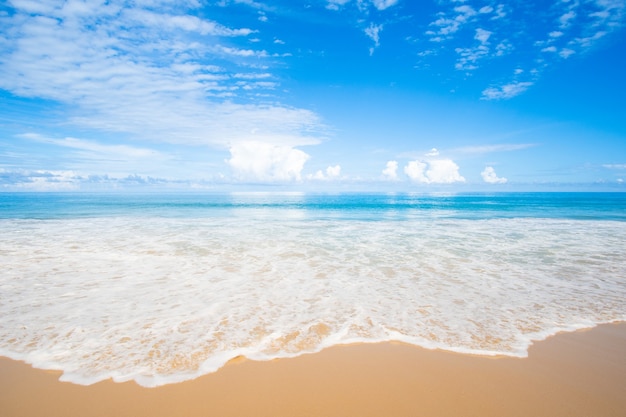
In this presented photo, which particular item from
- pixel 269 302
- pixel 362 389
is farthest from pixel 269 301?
pixel 362 389

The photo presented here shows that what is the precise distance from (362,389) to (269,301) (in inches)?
146

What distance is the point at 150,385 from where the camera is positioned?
4211mm

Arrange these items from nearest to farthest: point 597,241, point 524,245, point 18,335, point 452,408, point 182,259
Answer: point 452,408 < point 18,335 < point 182,259 < point 524,245 < point 597,241

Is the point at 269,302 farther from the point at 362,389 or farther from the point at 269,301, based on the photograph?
the point at 362,389

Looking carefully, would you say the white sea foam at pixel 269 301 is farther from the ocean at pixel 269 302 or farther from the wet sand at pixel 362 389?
the wet sand at pixel 362 389

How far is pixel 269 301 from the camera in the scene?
744 centimetres

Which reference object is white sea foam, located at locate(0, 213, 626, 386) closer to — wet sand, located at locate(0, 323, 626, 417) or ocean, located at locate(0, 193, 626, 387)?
ocean, located at locate(0, 193, 626, 387)

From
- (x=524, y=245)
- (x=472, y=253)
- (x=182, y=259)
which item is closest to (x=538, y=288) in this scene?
(x=472, y=253)

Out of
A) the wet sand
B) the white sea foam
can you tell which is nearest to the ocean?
the white sea foam

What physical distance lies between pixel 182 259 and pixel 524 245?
16567 mm

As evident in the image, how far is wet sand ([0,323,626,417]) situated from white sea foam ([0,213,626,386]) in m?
0.29

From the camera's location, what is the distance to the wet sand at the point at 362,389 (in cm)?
378

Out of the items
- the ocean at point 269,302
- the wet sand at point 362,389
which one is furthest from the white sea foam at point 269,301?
the wet sand at point 362,389

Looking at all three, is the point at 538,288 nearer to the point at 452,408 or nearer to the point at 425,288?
the point at 425,288
